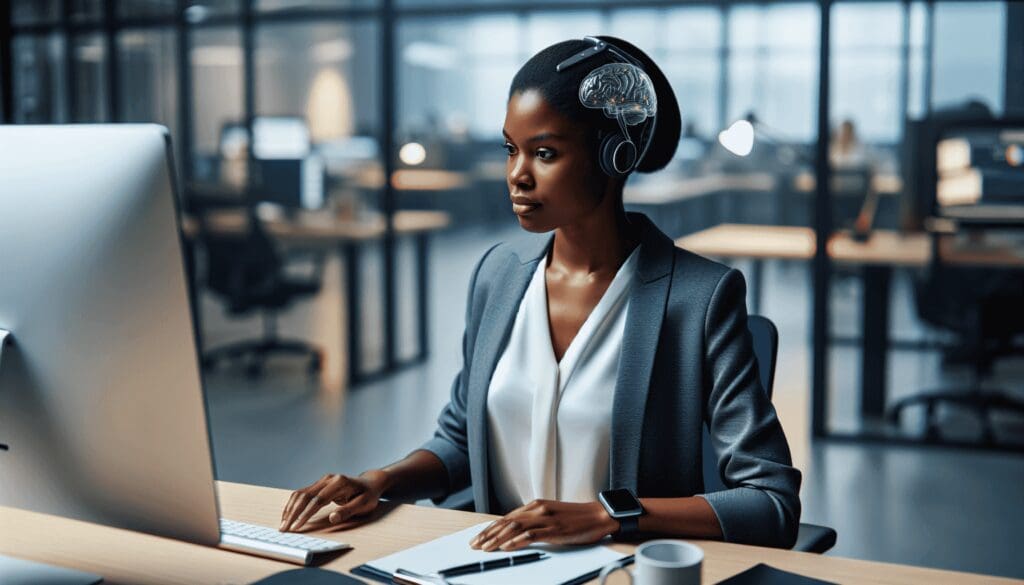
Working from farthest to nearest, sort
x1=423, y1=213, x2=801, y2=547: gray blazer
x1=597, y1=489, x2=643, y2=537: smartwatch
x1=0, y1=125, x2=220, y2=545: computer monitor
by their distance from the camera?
x1=423, y1=213, x2=801, y2=547: gray blazer < x1=597, y1=489, x2=643, y2=537: smartwatch < x1=0, y1=125, x2=220, y2=545: computer monitor

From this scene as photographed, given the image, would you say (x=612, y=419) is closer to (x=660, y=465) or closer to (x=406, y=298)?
(x=660, y=465)

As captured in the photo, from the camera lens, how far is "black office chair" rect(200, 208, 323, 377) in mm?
6059

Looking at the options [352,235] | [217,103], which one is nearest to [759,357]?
[352,235]

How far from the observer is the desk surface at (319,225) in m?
5.76

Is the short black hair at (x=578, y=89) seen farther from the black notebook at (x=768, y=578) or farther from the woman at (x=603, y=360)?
the black notebook at (x=768, y=578)

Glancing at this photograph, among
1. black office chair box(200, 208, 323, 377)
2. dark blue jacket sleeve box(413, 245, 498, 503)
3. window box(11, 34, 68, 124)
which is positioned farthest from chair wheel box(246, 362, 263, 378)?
dark blue jacket sleeve box(413, 245, 498, 503)

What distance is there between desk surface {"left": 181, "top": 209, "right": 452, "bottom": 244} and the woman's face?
158 inches

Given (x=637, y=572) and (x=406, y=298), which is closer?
(x=637, y=572)

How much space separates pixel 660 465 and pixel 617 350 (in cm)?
18

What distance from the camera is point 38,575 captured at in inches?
54.2

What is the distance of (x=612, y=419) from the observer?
1691 millimetres

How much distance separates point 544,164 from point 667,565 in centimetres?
73

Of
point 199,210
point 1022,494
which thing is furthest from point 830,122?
point 199,210

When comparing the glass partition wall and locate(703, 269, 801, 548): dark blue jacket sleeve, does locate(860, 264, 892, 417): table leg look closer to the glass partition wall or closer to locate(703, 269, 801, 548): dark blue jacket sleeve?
the glass partition wall
